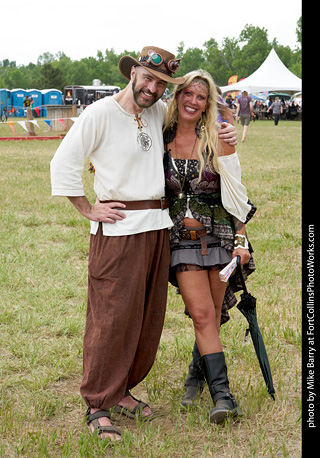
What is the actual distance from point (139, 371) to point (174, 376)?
1.90 ft

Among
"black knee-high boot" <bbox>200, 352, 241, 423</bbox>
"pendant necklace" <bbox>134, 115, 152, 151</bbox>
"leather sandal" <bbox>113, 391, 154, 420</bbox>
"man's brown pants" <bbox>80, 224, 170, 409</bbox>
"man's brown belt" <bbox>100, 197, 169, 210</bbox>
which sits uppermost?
"pendant necklace" <bbox>134, 115, 152, 151</bbox>

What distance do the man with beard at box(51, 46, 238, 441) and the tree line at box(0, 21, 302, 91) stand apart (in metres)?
94.5

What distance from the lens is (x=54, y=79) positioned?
94188 mm

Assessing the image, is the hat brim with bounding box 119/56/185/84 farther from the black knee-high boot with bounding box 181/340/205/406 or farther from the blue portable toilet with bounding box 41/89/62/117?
the blue portable toilet with bounding box 41/89/62/117

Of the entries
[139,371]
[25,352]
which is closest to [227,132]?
[139,371]

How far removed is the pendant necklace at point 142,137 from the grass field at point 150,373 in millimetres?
1556

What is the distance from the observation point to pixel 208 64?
114 meters

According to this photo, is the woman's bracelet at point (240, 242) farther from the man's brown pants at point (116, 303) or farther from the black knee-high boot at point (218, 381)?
the black knee-high boot at point (218, 381)

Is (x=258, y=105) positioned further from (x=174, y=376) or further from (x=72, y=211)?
(x=174, y=376)

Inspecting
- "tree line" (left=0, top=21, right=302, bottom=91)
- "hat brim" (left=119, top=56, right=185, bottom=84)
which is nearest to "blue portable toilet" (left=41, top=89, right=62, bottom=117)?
"tree line" (left=0, top=21, right=302, bottom=91)

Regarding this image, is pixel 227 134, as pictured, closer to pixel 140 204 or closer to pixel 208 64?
pixel 140 204

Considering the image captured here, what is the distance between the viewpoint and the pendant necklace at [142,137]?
323 centimetres

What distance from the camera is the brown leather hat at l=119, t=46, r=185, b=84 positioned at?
3.17 meters

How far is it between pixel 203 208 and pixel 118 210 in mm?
539
